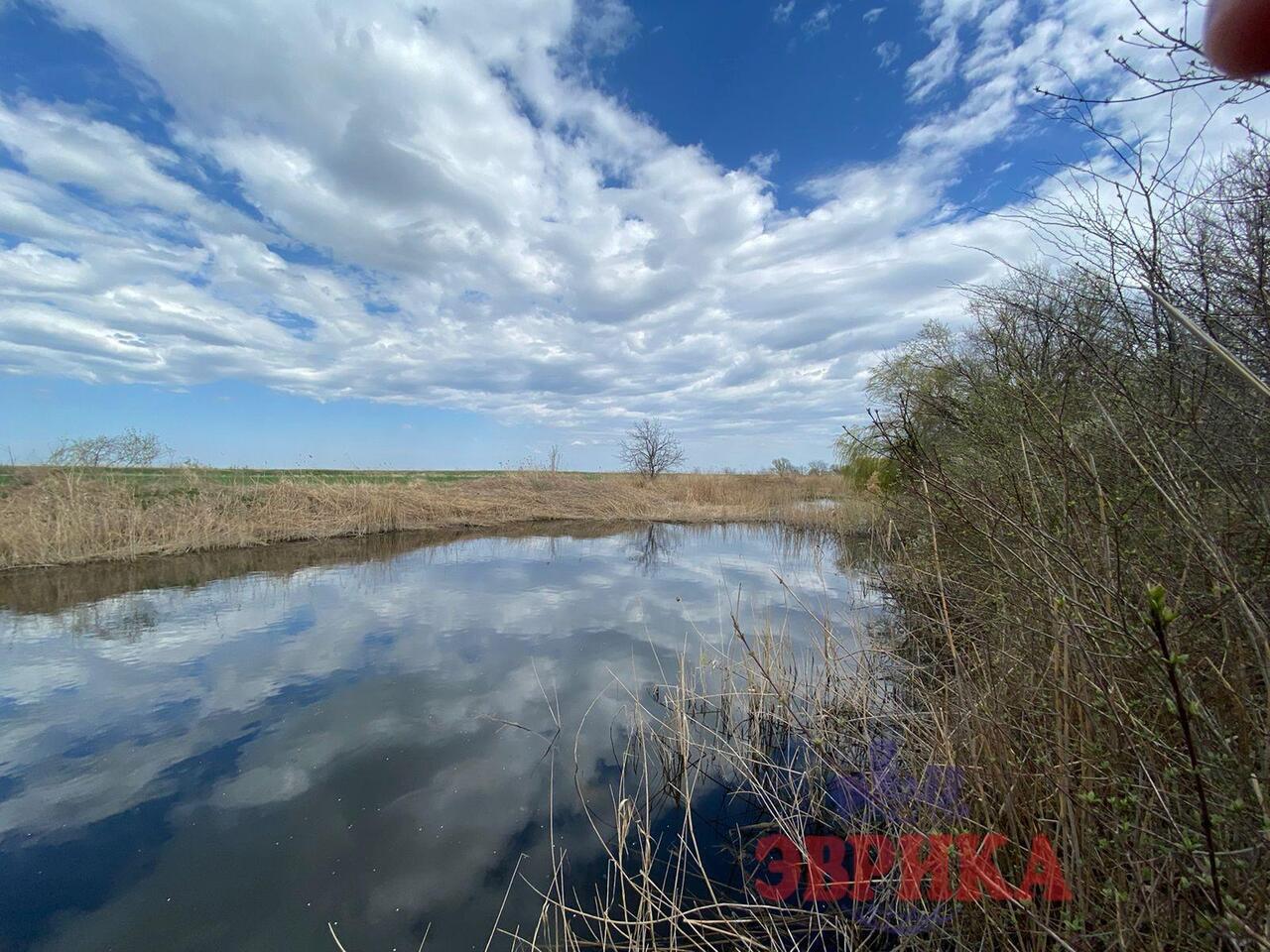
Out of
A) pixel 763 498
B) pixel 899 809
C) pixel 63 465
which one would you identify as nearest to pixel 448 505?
pixel 63 465

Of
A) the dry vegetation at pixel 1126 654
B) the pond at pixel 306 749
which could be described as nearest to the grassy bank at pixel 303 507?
the pond at pixel 306 749

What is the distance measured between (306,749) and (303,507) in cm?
1372

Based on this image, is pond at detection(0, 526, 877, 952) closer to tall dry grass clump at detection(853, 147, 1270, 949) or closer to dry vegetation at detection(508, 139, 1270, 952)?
dry vegetation at detection(508, 139, 1270, 952)

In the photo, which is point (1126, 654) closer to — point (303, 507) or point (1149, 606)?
point (1149, 606)

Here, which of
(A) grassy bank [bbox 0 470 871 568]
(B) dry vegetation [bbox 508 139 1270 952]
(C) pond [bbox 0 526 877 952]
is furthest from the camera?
(A) grassy bank [bbox 0 470 871 568]

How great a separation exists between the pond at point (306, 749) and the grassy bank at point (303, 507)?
1.87 metres

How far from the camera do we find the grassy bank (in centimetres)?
1116

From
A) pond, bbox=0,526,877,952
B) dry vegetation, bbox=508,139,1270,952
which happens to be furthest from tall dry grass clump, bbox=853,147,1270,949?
pond, bbox=0,526,877,952

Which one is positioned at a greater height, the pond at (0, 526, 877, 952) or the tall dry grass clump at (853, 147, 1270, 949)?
the tall dry grass clump at (853, 147, 1270, 949)

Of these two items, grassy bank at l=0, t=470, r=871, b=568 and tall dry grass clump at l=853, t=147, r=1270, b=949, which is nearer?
tall dry grass clump at l=853, t=147, r=1270, b=949

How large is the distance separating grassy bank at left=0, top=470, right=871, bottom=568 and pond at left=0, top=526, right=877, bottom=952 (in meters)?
1.87

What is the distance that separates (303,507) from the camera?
16.0 m

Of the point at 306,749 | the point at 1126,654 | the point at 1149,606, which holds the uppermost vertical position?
the point at 1149,606

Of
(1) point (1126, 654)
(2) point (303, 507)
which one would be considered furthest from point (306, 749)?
(2) point (303, 507)
